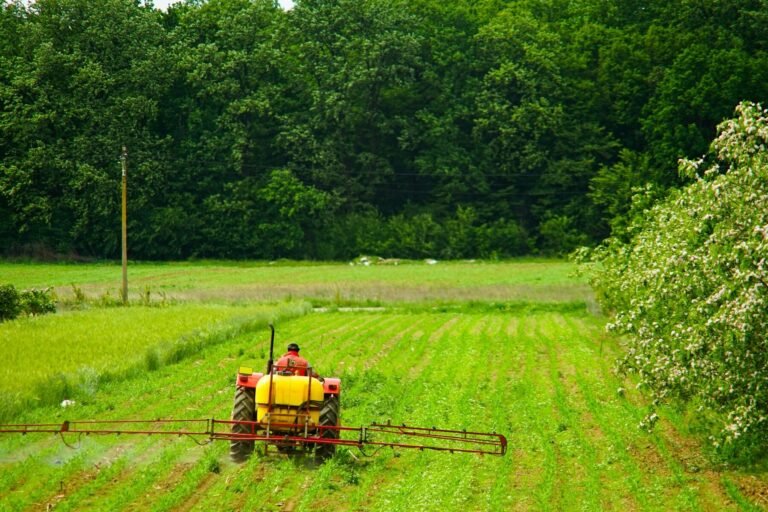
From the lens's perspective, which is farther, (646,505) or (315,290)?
(315,290)

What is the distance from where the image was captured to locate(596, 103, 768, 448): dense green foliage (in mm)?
14703

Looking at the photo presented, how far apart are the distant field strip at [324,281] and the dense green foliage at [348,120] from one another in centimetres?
515

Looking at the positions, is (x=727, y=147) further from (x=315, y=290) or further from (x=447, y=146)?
(x=447, y=146)

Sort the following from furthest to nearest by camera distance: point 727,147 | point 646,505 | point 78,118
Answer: point 78,118, point 727,147, point 646,505

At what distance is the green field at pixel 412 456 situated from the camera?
15172mm

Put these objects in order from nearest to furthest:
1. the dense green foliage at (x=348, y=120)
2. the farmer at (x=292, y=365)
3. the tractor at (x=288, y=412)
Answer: the tractor at (x=288, y=412), the farmer at (x=292, y=365), the dense green foliage at (x=348, y=120)

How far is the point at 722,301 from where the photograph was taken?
1556cm

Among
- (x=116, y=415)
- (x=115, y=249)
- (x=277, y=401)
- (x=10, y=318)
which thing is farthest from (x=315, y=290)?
(x=277, y=401)

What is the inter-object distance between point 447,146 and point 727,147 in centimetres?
6987

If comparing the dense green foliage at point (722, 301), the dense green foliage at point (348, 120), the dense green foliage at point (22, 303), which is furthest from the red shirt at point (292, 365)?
the dense green foliage at point (348, 120)

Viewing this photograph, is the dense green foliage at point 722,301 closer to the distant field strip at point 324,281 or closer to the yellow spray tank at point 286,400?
the yellow spray tank at point 286,400

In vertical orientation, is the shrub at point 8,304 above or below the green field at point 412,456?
above

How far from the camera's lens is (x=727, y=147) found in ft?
53.4

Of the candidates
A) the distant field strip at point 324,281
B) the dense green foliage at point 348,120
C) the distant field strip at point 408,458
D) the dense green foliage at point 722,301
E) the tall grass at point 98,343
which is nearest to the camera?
the dense green foliage at point 722,301
